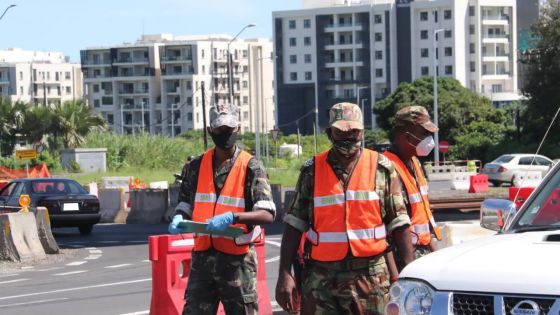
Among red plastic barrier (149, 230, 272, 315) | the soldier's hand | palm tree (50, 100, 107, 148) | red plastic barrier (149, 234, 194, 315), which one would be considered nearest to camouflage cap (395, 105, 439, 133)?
the soldier's hand

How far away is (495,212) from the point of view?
6.54 metres

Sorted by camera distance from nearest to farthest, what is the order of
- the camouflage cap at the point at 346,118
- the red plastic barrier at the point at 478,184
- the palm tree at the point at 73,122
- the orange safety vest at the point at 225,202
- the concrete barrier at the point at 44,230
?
the camouflage cap at the point at 346,118, the orange safety vest at the point at 225,202, the concrete barrier at the point at 44,230, the red plastic barrier at the point at 478,184, the palm tree at the point at 73,122

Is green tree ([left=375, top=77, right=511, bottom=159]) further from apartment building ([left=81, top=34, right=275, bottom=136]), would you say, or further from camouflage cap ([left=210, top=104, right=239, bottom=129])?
camouflage cap ([left=210, top=104, right=239, bottom=129])

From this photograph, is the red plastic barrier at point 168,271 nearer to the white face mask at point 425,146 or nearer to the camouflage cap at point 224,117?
the camouflage cap at point 224,117

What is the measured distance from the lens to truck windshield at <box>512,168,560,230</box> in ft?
19.9

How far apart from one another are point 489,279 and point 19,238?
16.6m

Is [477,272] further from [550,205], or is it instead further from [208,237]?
[208,237]

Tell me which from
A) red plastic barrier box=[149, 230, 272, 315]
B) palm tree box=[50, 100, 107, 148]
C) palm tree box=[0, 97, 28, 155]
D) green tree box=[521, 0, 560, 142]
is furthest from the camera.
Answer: palm tree box=[0, 97, 28, 155]

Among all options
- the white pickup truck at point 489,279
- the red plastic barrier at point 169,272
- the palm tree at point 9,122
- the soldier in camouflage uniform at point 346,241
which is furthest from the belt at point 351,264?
the palm tree at point 9,122

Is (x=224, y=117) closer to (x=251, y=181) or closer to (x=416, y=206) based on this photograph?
(x=251, y=181)

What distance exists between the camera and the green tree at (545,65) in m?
58.5

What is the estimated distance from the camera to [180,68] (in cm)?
15450

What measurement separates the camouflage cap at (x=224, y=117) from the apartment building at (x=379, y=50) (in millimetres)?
116377

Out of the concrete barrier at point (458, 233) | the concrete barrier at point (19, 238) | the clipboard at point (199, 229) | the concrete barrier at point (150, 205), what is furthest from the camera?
the concrete barrier at point (150, 205)
